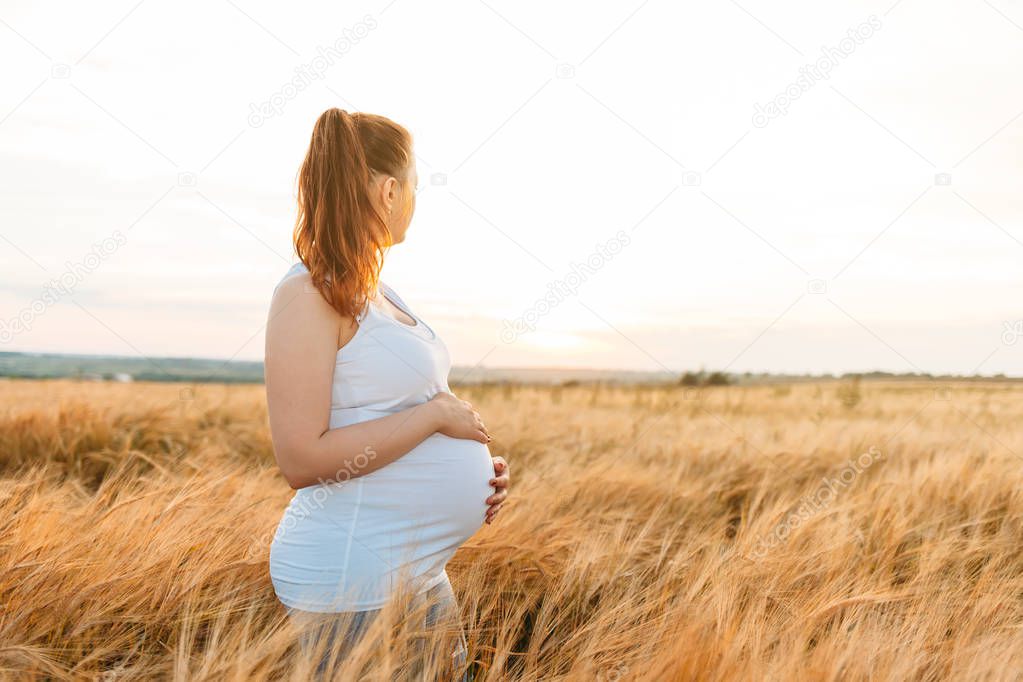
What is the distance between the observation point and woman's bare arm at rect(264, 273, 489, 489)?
1.61 m

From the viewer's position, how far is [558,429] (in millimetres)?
6000

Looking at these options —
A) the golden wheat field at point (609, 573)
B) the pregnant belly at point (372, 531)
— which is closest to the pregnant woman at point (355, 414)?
the pregnant belly at point (372, 531)

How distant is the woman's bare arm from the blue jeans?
29cm

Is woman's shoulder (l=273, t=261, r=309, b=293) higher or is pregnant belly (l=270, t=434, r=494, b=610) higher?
woman's shoulder (l=273, t=261, r=309, b=293)

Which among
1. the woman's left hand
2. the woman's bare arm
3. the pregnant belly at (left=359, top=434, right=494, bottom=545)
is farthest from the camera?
the woman's left hand

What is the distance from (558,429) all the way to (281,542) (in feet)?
14.1

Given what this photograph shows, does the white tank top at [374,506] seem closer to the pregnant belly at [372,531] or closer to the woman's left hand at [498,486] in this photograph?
the pregnant belly at [372,531]

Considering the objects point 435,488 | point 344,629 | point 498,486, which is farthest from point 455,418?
point 344,629

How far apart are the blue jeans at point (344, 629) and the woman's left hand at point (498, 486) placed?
0.75 ft

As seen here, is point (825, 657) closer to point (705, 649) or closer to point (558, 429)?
point (705, 649)

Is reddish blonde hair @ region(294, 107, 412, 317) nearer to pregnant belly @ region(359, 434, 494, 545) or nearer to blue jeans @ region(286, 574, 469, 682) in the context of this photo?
pregnant belly @ region(359, 434, 494, 545)

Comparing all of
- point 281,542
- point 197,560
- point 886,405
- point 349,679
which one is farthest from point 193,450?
point 886,405

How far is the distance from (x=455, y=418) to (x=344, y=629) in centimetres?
48

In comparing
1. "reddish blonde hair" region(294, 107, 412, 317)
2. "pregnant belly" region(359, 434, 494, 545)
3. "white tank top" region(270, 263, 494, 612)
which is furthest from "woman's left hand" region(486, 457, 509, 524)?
"reddish blonde hair" region(294, 107, 412, 317)
